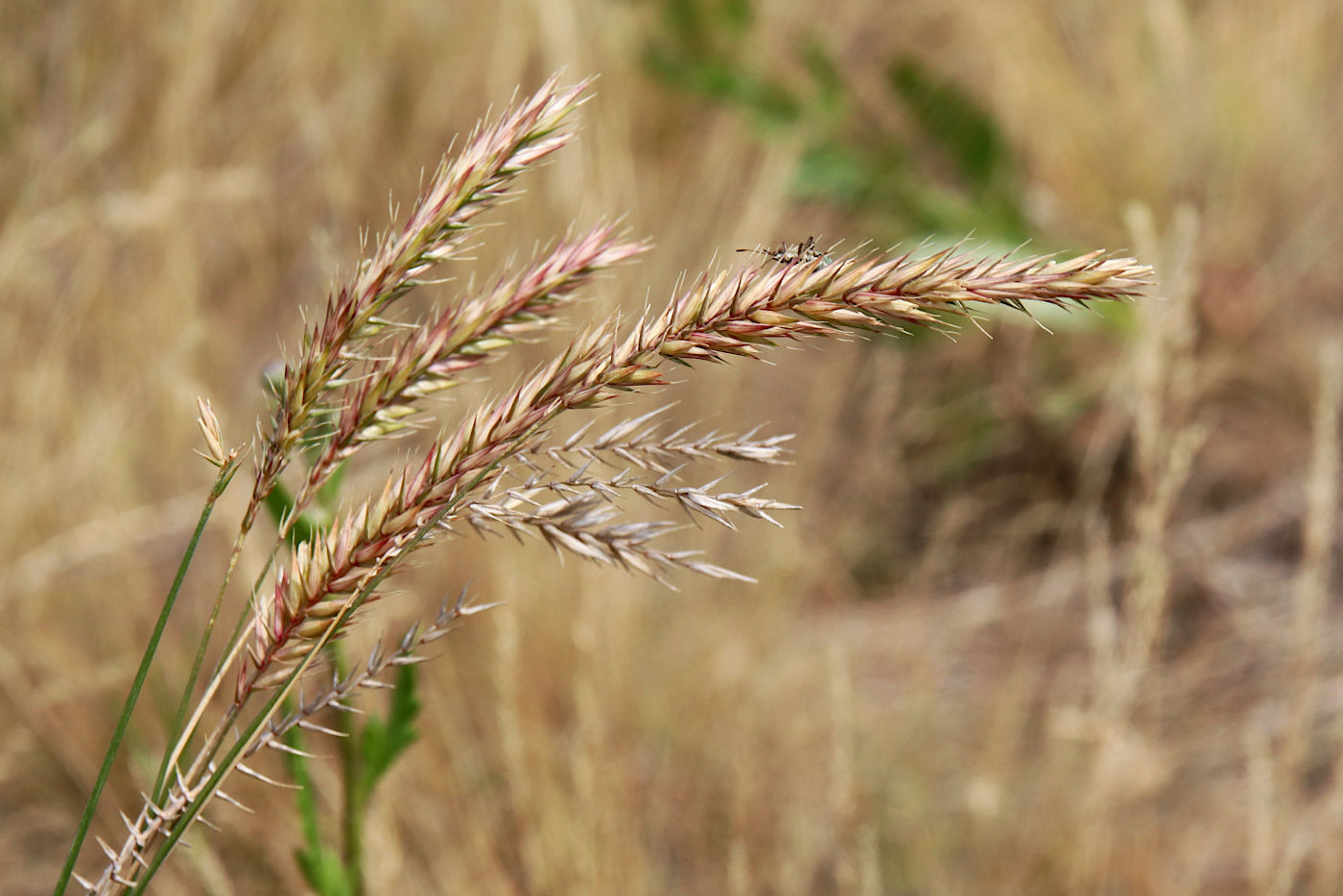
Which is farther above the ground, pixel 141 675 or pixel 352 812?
pixel 141 675

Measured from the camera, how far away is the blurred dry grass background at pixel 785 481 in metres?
1.55

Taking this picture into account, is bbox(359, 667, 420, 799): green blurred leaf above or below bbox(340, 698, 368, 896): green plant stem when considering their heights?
above

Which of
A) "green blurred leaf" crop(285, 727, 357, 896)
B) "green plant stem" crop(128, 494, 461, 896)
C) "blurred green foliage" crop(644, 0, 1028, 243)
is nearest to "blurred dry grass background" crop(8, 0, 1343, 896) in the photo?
"blurred green foliage" crop(644, 0, 1028, 243)

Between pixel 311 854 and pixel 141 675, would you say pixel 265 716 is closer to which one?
pixel 141 675

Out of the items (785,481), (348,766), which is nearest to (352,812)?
(348,766)

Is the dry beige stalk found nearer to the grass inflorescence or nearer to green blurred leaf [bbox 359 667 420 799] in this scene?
the grass inflorescence

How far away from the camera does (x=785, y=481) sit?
91.7 inches

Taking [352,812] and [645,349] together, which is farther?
[352,812]

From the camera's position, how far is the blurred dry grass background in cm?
155

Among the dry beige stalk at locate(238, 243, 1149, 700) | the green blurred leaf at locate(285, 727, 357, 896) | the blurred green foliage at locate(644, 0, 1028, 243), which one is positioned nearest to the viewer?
the dry beige stalk at locate(238, 243, 1149, 700)

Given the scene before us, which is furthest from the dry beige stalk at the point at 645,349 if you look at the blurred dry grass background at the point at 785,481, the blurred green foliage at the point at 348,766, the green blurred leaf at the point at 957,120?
the green blurred leaf at the point at 957,120

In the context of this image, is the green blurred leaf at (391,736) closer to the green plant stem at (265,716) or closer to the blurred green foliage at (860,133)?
the green plant stem at (265,716)

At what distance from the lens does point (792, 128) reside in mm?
2680

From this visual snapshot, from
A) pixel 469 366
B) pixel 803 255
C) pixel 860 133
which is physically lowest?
pixel 469 366
